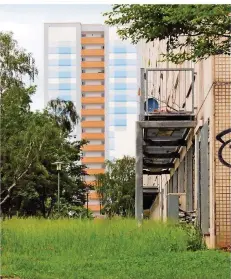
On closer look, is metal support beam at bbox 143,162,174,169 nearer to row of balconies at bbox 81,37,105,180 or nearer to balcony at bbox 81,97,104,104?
row of balconies at bbox 81,37,105,180

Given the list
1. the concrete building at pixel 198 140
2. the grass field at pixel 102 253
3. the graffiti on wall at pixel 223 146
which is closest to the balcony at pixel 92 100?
the concrete building at pixel 198 140

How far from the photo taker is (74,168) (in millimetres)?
13078

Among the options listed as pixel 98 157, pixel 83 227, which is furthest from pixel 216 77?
pixel 83 227

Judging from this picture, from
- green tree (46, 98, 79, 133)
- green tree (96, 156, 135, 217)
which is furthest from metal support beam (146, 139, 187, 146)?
green tree (46, 98, 79, 133)

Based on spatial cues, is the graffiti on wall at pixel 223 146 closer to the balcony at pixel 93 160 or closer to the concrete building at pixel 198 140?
the concrete building at pixel 198 140

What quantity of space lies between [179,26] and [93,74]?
3.53 ft

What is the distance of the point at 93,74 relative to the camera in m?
9.72

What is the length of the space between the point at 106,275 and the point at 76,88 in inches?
78.0

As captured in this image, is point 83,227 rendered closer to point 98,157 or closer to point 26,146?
point 98,157

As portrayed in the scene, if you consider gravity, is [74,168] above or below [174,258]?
above

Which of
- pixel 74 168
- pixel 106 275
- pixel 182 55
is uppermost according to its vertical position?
pixel 182 55

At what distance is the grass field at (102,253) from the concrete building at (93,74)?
3.47ft

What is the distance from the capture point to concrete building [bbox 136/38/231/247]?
11.6m

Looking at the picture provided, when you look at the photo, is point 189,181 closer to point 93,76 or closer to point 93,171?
point 93,171
